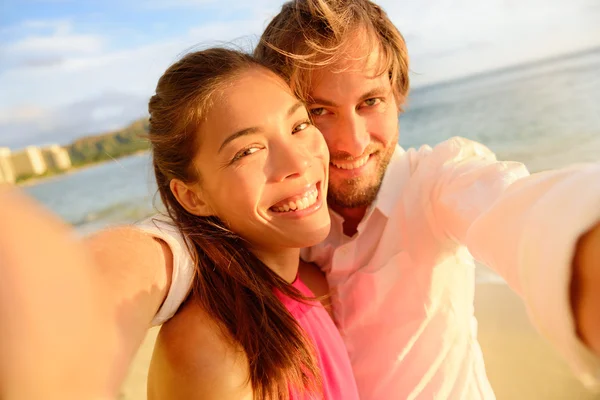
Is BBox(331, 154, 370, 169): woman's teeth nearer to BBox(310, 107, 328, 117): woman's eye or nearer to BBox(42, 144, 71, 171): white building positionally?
BBox(310, 107, 328, 117): woman's eye

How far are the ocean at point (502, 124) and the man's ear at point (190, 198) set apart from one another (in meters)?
3.79

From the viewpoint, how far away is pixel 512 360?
335 cm

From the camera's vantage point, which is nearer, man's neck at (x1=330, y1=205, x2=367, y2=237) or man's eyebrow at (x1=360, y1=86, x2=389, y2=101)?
man's eyebrow at (x1=360, y1=86, x2=389, y2=101)

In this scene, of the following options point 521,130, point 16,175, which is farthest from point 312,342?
point 16,175

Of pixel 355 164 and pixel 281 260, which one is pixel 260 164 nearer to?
pixel 281 260

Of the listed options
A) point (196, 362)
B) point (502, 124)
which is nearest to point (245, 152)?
point (196, 362)

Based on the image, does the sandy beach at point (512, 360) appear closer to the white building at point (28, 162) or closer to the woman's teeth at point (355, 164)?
the woman's teeth at point (355, 164)

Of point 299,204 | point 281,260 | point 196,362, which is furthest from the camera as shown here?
point 281,260

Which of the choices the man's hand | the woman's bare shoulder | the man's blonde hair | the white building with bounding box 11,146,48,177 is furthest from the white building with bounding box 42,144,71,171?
the man's hand

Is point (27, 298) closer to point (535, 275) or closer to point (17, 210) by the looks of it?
point (17, 210)

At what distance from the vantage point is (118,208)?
13.4 m

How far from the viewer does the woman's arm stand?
0.60 metres

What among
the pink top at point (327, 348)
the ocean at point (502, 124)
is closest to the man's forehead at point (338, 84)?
the pink top at point (327, 348)

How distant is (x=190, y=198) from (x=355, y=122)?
0.77 metres
